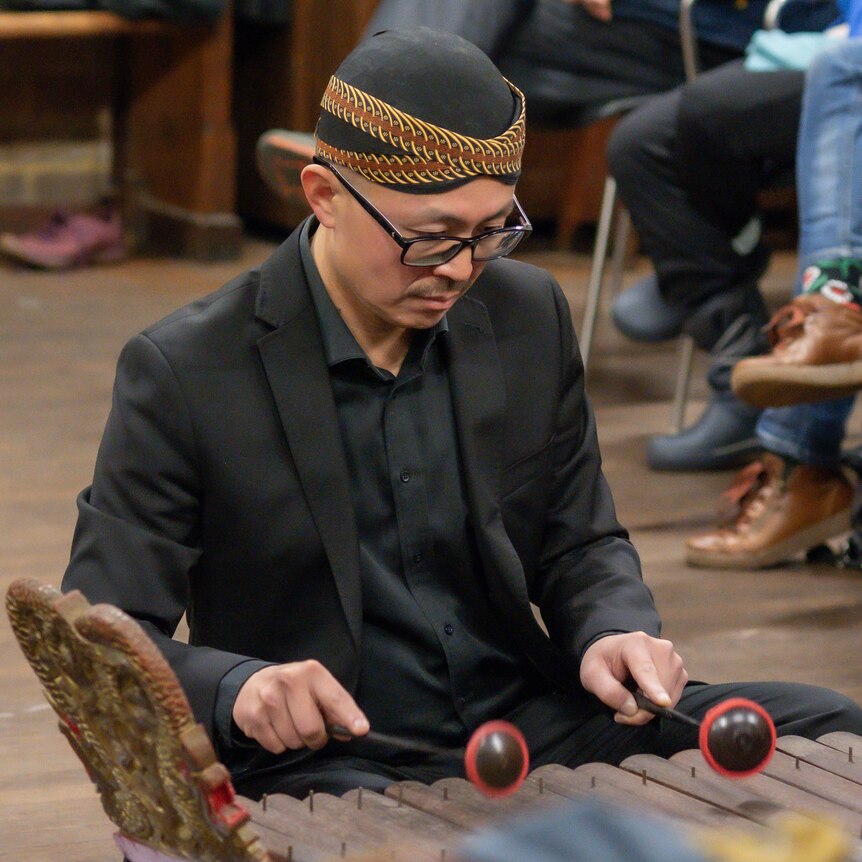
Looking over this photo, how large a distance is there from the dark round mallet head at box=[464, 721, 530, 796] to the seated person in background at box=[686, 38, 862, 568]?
1.37m

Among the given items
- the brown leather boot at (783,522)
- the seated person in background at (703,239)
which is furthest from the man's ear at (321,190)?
the seated person in background at (703,239)

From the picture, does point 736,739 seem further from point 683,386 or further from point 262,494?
point 683,386

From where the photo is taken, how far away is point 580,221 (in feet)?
18.7

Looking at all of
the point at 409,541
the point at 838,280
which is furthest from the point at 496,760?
the point at 838,280

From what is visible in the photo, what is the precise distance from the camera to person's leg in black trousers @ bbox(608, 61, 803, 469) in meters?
3.54

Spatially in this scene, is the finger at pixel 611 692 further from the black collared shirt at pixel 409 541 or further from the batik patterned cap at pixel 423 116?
the batik patterned cap at pixel 423 116

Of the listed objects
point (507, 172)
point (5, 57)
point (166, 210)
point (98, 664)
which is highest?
point (507, 172)

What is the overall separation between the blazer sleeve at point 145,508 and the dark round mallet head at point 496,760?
0.90ft

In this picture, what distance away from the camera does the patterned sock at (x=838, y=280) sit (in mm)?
2852

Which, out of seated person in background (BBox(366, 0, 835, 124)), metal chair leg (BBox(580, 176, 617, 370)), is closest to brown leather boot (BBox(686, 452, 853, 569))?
metal chair leg (BBox(580, 176, 617, 370))

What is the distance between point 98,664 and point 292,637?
0.44 m

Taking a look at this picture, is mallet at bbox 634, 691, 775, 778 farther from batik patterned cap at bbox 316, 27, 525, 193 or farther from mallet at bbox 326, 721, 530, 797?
batik patterned cap at bbox 316, 27, 525, 193

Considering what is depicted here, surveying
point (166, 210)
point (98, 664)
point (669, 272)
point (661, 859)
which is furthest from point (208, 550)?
point (166, 210)

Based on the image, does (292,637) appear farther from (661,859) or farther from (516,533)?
(661,859)
